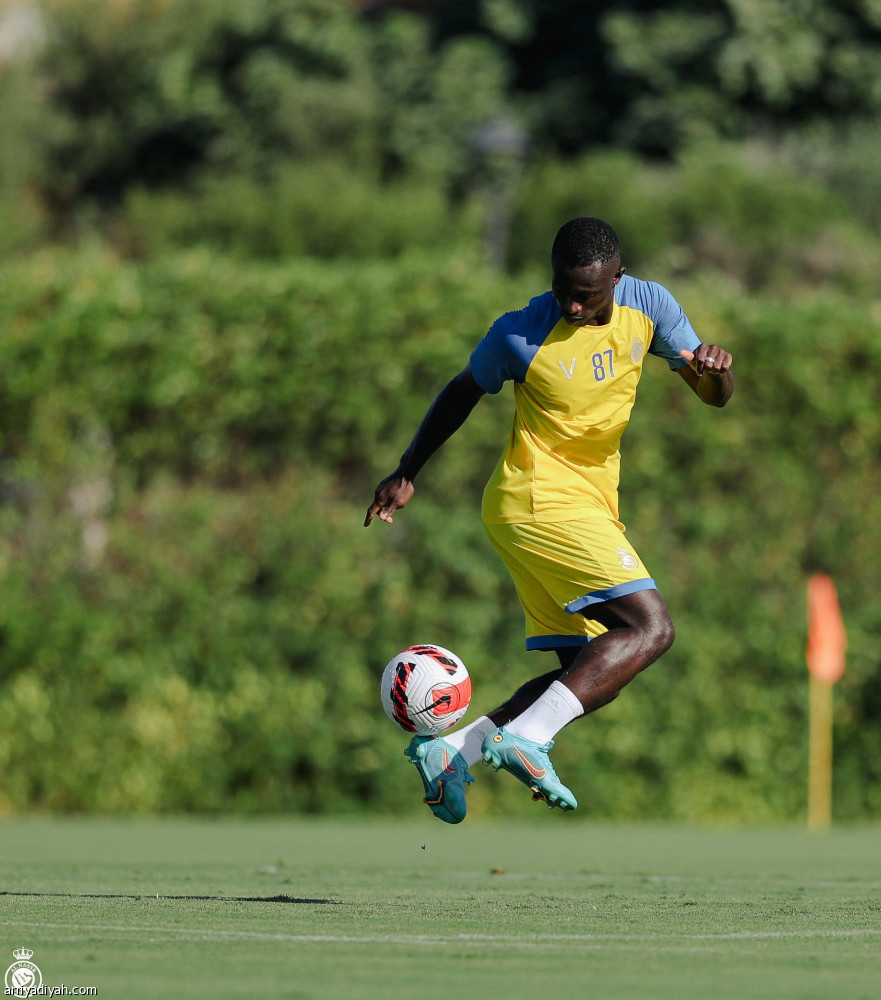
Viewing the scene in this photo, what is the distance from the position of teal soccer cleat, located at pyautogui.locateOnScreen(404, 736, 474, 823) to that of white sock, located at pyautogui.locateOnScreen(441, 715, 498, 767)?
0.02 meters

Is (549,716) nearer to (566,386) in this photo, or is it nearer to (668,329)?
(566,386)

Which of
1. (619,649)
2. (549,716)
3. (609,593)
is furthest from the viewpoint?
(609,593)

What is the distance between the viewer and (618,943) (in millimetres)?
4668

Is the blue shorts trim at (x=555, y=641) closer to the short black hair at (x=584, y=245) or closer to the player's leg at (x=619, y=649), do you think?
the player's leg at (x=619, y=649)

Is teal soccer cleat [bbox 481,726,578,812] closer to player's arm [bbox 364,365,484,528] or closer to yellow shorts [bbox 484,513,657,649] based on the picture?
yellow shorts [bbox 484,513,657,649]

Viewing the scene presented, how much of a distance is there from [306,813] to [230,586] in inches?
72.1

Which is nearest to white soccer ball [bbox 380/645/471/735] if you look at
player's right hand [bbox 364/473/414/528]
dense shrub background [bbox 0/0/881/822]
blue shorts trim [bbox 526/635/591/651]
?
blue shorts trim [bbox 526/635/591/651]

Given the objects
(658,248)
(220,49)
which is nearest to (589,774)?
(658,248)

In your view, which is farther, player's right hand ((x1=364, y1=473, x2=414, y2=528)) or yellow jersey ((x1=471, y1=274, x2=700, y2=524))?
player's right hand ((x1=364, y1=473, x2=414, y2=528))

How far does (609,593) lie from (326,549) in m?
7.30

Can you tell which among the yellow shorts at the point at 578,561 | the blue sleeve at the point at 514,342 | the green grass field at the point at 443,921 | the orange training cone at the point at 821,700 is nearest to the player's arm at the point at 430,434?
the blue sleeve at the point at 514,342

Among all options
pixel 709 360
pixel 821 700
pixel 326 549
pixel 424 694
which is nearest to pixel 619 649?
pixel 424 694

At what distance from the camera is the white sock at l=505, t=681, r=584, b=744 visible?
605cm

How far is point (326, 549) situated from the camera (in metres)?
13.4
